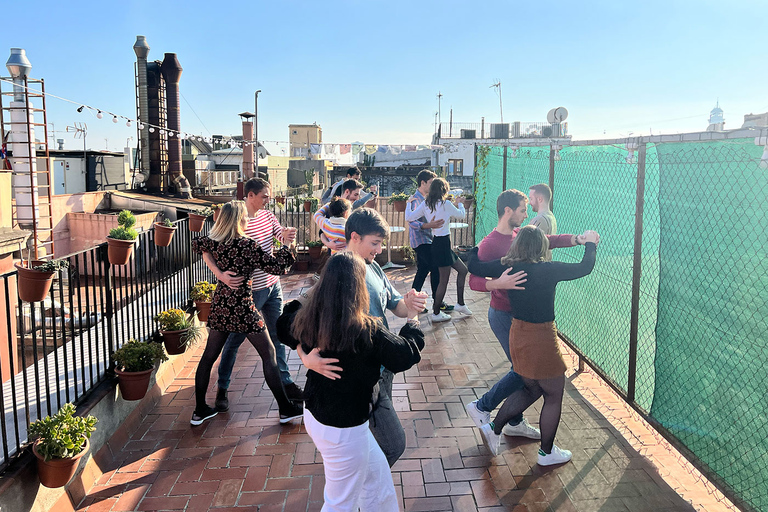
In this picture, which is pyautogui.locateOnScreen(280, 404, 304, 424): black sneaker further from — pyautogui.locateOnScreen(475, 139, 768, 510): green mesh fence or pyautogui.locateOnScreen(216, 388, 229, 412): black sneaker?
pyautogui.locateOnScreen(475, 139, 768, 510): green mesh fence

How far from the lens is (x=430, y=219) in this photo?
248 inches

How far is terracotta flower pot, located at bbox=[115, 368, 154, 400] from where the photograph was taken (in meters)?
3.91

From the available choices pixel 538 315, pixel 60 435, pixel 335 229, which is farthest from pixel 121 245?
pixel 538 315

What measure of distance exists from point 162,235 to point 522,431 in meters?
3.72

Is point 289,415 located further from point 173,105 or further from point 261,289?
point 173,105

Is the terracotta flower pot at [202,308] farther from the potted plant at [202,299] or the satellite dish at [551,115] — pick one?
the satellite dish at [551,115]

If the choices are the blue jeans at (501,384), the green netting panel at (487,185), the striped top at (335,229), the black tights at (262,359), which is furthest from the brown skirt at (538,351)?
the green netting panel at (487,185)

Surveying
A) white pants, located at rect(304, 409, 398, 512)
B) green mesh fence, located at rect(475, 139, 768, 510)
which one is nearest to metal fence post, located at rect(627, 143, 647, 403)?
green mesh fence, located at rect(475, 139, 768, 510)

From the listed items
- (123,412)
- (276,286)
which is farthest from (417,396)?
(123,412)

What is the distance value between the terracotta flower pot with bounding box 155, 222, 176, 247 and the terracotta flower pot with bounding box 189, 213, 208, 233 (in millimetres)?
1064

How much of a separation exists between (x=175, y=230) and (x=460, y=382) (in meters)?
3.23

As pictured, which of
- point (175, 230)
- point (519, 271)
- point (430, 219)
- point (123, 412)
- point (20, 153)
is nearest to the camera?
point (519, 271)

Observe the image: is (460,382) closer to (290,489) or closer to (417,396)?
(417,396)

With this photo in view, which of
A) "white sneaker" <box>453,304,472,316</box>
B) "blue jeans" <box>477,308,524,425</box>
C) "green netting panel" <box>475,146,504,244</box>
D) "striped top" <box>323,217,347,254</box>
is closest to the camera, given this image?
"blue jeans" <box>477,308,524,425</box>
